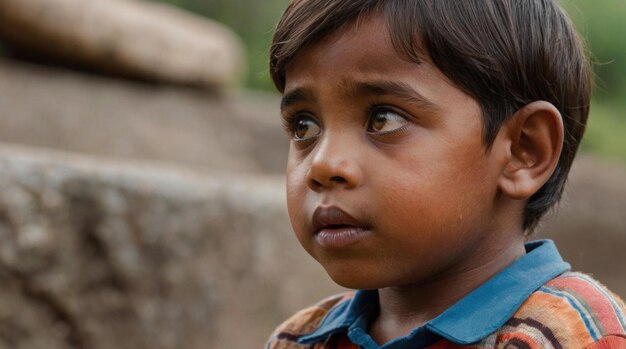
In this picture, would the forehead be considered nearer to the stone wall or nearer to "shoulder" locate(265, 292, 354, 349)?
"shoulder" locate(265, 292, 354, 349)

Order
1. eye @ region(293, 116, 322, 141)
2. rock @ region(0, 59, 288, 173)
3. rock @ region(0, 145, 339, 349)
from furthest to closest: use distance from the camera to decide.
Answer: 1. rock @ region(0, 59, 288, 173)
2. rock @ region(0, 145, 339, 349)
3. eye @ region(293, 116, 322, 141)

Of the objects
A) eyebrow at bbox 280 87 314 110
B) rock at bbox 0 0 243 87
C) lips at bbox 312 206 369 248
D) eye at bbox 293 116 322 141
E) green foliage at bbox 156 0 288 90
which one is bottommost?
lips at bbox 312 206 369 248

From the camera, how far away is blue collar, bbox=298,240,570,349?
5.37 feet

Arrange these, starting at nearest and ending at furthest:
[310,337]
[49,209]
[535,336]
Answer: [535,336] → [310,337] → [49,209]

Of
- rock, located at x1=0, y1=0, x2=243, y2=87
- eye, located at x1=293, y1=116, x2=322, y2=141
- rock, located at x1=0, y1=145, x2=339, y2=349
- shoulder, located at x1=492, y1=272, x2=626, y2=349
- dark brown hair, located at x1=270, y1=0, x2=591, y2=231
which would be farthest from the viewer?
rock, located at x1=0, y1=0, x2=243, y2=87

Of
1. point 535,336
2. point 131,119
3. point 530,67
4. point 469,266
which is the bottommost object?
point 535,336

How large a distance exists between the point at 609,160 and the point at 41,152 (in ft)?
20.5

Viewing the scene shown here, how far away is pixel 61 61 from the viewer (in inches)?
236

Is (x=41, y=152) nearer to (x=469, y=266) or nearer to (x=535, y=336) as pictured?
(x=469, y=266)

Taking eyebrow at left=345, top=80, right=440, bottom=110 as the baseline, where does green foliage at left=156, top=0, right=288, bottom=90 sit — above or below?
above

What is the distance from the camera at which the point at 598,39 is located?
32.5ft

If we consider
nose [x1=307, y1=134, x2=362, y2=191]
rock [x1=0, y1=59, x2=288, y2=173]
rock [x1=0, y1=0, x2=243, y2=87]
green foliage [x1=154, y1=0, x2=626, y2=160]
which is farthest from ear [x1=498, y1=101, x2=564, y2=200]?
green foliage [x1=154, y1=0, x2=626, y2=160]

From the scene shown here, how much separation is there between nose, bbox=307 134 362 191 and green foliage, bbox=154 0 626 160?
24.6ft

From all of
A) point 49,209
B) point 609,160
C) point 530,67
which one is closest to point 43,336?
point 49,209
